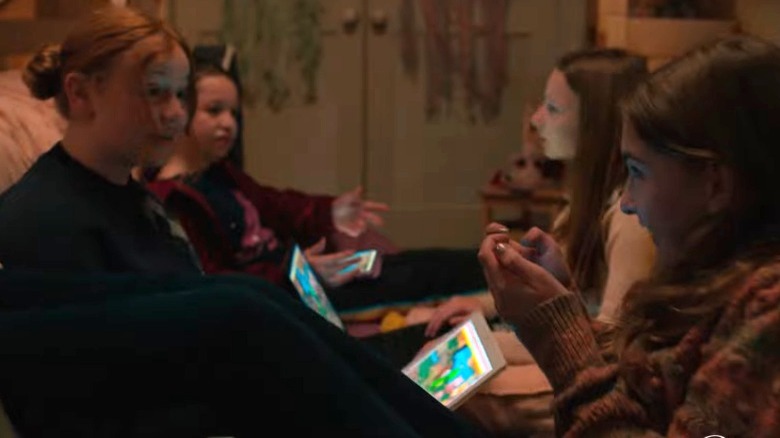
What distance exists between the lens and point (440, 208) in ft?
13.9

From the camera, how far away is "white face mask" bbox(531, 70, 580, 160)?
1.71 m

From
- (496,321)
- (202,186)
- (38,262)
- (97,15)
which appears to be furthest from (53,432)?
(202,186)

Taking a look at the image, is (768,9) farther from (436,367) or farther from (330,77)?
(436,367)

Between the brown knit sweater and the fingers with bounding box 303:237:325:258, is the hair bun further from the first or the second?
the fingers with bounding box 303:237:325:258

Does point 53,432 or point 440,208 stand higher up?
point 53,432

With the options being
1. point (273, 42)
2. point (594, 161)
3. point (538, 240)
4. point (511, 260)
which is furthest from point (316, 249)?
point (273, 42)

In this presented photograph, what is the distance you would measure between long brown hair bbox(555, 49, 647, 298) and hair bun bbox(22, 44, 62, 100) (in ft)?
2.40

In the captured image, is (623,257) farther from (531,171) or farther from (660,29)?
(531,171)

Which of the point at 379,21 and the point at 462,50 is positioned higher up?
the point at 379,21

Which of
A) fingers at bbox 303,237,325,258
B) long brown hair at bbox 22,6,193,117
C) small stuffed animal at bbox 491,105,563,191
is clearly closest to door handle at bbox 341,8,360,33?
small stuffed animal at bbox 491,105,563,191

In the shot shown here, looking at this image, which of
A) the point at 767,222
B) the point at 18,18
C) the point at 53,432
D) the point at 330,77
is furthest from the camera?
the point at 330,77

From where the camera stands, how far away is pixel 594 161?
5.40 feet

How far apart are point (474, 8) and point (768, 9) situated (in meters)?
1.13

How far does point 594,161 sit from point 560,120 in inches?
4.2
